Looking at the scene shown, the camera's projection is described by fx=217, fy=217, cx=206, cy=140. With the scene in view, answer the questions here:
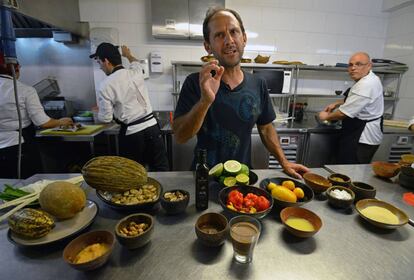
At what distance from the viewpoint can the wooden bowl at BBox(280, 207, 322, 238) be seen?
2.31ft

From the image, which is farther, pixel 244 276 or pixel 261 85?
pixel 261 85

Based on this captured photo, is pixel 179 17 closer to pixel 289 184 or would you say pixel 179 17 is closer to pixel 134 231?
pixel 289 184

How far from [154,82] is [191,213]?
2491mm

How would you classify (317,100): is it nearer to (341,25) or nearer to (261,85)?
(341,25)

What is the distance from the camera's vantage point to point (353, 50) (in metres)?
3.21

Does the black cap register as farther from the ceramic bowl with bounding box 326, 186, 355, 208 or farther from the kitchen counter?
the ceramic bowl with bounding box 326, 186, 355, 208

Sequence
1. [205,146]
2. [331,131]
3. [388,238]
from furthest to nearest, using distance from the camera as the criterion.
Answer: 1. [331,131]
2. [205,146]
3. [388,238]

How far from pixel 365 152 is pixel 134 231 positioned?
265 cm

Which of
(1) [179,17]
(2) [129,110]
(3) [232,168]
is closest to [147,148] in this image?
(2) [129,110]

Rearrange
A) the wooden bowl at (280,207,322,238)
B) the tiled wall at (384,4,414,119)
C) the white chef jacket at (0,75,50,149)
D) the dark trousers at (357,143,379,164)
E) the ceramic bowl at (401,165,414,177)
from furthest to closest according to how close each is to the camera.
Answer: the tiled wall at (384,4,414,119) < the dark trousers at (357,143,379,164) < the white chef jacket at (0,75,50,149) < the ceramic bowl at (401,165,414,177) < the wooden bowl at (280,207,322,238)

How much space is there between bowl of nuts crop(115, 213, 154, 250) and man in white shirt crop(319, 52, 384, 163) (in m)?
2.35

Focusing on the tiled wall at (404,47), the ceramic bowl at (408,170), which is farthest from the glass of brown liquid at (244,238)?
the tiled wall at (404,47)

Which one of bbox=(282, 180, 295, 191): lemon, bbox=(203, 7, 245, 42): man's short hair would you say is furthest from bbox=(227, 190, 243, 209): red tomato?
bbox=(203, 7, 245, 42): man's short hair

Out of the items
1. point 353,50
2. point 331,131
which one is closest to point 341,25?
point 353,50
